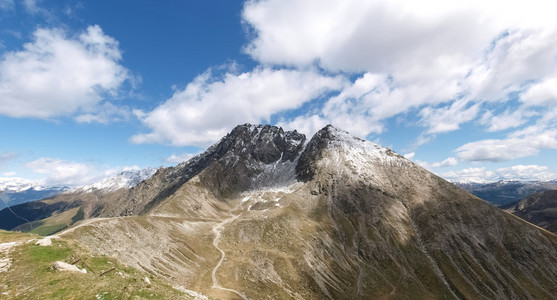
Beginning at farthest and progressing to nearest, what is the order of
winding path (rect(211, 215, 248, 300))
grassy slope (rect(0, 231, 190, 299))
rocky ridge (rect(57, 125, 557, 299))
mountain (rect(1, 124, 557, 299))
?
1. rocky ridge (rect(57, 125, 557, 299))
2. mountain (rect(1, 124, 557, 299))
3. winding path (rect(211, 215, 248, 300))
4. grassy slope (rect(0, 231, 190, 299))

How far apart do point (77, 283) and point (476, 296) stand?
168174mm

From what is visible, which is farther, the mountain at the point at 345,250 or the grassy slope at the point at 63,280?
the mountain at the point at 345,250

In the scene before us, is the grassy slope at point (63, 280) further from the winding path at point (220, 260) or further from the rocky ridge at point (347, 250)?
the winding path at point (220, 260)

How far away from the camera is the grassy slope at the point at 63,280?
82.2ft

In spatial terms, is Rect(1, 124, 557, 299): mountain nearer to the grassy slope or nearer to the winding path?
the winding path

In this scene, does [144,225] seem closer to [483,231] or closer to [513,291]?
[513,291]

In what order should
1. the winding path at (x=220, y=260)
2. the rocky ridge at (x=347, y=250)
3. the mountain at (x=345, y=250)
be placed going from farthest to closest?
the rocky ridge at (x=347, y=250) < the mountain at (x=345, y=250) < the winding path at (x=220, y=260)

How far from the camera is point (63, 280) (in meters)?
27.8

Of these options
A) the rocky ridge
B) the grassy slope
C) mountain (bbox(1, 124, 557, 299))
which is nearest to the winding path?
the rocky ridge

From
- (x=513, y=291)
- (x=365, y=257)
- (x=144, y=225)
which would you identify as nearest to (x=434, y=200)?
(x=513, y=291)

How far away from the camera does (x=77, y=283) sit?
88.2 ft

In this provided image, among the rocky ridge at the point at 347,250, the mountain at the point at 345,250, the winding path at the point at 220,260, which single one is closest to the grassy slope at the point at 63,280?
the mountain at the point at 345,250

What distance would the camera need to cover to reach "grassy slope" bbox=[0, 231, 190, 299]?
25.0 m

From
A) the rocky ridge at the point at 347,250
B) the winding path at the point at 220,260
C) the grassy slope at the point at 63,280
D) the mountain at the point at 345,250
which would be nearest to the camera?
the grassy slope at the point at 63,280
